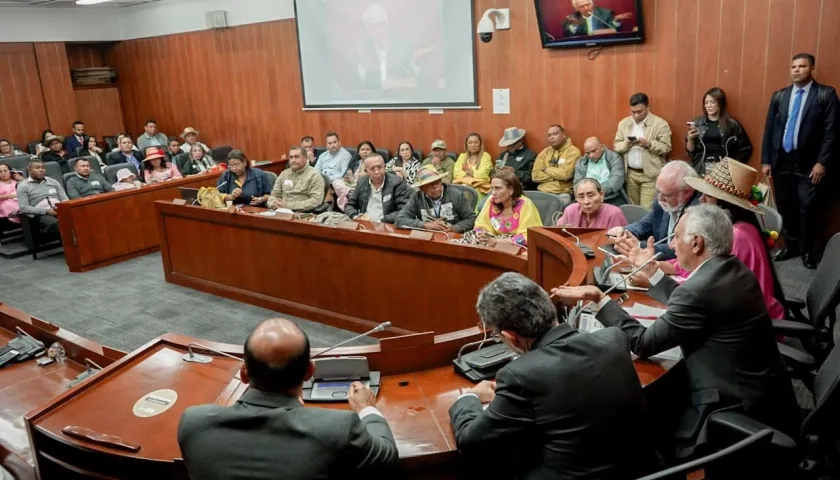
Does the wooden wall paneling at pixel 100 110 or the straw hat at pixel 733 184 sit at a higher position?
the wooden wall paneling at pixel 100 110

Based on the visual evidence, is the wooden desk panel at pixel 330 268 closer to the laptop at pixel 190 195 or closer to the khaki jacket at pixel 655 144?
the laptop at pixel 190 195

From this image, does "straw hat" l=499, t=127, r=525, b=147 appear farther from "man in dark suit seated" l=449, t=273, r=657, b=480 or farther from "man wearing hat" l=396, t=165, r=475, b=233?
"man in dark suit seated" l=449, t=273, r=657, b=480

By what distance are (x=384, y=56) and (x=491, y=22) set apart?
1.69 meters

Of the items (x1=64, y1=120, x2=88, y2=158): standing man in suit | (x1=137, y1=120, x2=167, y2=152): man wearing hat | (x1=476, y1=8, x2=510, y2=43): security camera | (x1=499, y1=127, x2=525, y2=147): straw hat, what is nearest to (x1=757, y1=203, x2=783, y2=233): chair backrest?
(x1=499, y1=127, x2=525, y2=147): straw hat

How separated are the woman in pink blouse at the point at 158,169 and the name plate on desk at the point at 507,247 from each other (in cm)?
484

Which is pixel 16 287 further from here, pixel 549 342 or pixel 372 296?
pixel 549 342

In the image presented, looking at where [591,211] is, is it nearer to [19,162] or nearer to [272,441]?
[272,441]

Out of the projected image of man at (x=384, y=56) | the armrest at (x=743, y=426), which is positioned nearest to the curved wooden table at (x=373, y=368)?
the armrest at (x=743, y=426)

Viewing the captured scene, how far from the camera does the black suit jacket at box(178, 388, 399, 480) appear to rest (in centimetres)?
152

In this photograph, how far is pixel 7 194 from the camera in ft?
23.7

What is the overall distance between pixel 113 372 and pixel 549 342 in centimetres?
164

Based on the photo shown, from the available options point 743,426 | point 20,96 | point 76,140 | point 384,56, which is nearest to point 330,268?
point 743,426

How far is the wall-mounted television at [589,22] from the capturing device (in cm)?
583

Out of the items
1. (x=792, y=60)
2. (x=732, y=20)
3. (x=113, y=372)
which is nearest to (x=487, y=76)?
(x=732, y=20)
